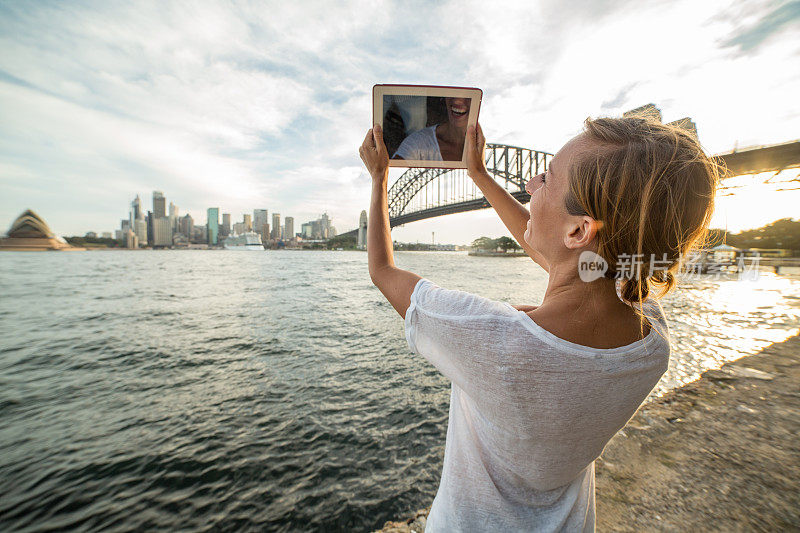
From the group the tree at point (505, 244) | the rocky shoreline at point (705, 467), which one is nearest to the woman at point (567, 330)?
the rocky shoreline at point (705, 467)

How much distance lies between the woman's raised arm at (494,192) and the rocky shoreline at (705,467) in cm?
168

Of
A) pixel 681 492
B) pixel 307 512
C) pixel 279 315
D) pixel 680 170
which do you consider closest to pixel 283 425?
pixel 307 512

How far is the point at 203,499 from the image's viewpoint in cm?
273

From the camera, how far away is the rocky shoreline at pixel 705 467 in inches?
70.8

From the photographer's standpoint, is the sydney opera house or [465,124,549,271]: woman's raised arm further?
the sydney opera house

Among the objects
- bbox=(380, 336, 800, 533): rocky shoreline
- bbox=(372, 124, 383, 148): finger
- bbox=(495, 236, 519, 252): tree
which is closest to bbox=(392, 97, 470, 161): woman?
bbox=(372, 124, 383, 148): finger

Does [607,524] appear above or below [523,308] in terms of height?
below

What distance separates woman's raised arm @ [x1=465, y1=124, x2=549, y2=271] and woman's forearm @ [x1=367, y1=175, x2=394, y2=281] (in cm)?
42

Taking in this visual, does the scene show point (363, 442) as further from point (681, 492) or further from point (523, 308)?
point (523, 308)

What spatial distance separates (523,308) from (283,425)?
3.70m

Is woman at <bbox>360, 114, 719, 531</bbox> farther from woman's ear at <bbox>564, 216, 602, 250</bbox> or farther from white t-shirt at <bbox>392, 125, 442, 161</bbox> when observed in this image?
white t-shirt at <bbox>392, 125, 442, 161</bbox>

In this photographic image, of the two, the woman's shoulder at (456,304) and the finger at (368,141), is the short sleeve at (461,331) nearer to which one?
the woman's shoulder at (456,304)

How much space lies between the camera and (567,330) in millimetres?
585

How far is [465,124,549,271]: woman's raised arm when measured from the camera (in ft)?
4.05
